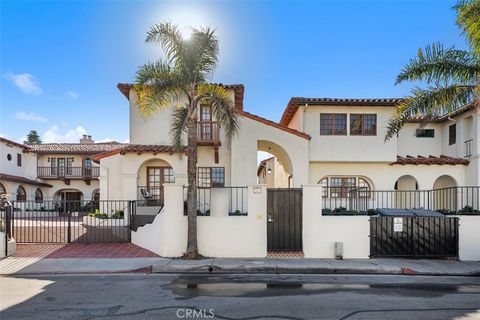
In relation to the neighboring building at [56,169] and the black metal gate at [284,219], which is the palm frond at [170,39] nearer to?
the black metal gate at [284,219]

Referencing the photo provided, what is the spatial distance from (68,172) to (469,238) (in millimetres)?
35009

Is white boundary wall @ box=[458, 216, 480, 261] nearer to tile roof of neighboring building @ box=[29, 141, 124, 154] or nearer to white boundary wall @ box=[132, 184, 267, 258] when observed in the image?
white boundary wall @ box=[132, 184, 267, 258]

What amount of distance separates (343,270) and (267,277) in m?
2.48

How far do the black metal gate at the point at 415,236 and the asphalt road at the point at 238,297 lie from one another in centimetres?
217

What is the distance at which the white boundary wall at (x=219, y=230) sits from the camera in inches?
463

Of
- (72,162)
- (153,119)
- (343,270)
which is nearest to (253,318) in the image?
(343,270)

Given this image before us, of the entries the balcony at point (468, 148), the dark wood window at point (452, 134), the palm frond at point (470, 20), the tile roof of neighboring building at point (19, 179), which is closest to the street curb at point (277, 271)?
the palm frond at point (470, 20)

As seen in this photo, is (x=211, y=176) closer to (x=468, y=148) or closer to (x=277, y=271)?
(x=277, y=271)

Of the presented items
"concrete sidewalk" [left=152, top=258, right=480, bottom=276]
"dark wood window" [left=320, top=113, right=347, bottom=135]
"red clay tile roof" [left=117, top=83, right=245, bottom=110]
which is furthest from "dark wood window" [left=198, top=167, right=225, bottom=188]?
"concrete sidewalk" [left=152, top=258, right=480, bottom=276]

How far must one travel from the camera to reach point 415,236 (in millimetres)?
11758

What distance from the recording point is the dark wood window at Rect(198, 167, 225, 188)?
60.0 feet

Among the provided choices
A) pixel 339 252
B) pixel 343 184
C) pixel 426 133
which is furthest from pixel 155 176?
pixel 426 133

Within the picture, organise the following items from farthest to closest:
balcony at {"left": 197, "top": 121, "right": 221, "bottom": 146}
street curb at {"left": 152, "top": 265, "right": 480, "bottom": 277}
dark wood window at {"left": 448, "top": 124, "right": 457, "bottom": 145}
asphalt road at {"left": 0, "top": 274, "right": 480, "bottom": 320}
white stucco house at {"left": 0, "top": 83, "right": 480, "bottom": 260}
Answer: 1. dark wood window at {"left": 448, "top": 124, "right": 457, "bottom": 145}
2. balcony at {"left": 197, "top": 121, "right": 221, "bottom": 146}
3. white stucco house at {"left": 0, "top": 83, "right": 480, "bottom": 260}
4. street curb at {"left": 152, "top": 265, "right": 480, "bottom": 277}
5. asphalt road at {"left": 0, "top": 274, "right": 480, "bottom": 320}

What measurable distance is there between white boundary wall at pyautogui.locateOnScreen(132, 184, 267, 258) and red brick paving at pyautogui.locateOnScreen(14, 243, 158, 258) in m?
0.92
